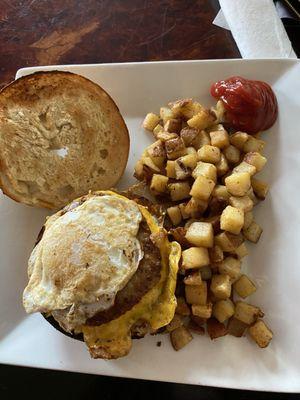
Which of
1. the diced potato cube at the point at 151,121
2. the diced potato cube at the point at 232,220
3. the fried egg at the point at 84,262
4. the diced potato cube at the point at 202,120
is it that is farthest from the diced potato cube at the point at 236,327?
the diced potato cube at the point at 151,121

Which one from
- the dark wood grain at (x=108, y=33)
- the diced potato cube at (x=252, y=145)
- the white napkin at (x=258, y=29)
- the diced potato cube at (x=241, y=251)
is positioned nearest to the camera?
the diced potato cube at (x=241, y=251)

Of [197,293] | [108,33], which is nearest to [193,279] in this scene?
[197,293]

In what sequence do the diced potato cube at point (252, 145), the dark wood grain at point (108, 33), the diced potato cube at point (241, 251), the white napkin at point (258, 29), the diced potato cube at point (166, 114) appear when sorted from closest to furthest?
the diced potato cube at point (241, 251) < the diced potato cube at point (252, 145) < the diced potato cube at point (166, 114) < the white napkin at point (258, 29) < the dark wood grain at point (108, 33)

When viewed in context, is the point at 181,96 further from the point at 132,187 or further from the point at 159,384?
the point at 159,384

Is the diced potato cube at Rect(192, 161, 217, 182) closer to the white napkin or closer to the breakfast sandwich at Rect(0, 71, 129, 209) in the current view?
the breakfast sandwich at Rect(0, 71, 129, 209)

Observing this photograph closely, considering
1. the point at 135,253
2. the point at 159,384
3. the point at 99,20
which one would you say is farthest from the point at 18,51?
the point at 159,384

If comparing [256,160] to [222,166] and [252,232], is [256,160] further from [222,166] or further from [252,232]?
[252,232]

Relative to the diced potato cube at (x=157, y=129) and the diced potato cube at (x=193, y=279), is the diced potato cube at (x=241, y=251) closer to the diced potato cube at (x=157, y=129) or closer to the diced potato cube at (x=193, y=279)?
the diced potato cube at (x=193, y=279)
